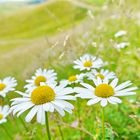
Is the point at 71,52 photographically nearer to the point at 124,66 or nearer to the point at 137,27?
the point at 124,66

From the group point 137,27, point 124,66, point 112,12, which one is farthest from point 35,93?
point 112,12

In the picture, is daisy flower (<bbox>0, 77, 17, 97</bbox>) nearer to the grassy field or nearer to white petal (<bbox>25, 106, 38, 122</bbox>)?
the grassy field

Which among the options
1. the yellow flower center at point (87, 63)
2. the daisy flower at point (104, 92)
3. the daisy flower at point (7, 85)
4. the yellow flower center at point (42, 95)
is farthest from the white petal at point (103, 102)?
the daisy flower at point (7, 85)

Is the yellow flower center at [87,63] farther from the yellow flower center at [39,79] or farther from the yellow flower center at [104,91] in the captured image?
the yellow flower center at [104,91]

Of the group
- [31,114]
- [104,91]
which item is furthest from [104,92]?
[31,114]

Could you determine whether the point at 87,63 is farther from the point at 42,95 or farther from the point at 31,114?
the point at 31,114

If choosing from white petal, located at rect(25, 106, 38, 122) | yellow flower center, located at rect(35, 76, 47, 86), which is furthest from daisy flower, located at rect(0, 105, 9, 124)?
white petal, located at rect(25, 106, 38, 122)
